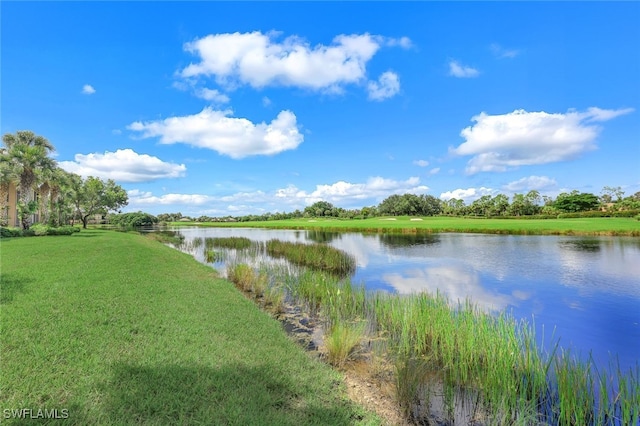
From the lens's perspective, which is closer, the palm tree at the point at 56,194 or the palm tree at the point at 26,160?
the palm tree at the point at 26,160

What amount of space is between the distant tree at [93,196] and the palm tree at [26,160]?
1378 cm

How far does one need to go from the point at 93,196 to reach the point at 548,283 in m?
60.6

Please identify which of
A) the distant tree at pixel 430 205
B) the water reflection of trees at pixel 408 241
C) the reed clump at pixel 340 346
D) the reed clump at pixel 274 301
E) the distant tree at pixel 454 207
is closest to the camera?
the reed clump at pixel 340 346

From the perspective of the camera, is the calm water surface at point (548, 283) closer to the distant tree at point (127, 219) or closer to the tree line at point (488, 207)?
the tree line at point (488, 207)

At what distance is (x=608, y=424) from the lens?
14.0 ft

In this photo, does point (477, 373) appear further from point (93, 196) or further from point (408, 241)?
point (93, 196)

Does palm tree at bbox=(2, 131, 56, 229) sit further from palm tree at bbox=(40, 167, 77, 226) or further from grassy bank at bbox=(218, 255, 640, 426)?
grassy bank at bbox=(218, 255, 640, 426)

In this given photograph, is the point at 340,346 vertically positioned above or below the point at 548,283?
above

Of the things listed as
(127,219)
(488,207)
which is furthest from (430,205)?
(127,219)

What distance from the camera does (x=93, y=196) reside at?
4891 cm

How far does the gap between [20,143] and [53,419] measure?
3680cm

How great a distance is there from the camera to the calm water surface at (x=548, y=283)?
8.00 meters

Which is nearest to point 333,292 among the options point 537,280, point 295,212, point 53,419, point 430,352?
point 430,352

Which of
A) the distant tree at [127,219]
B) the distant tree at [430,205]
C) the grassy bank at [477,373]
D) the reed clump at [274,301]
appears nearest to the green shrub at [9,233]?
the reed clump at [274,301]
